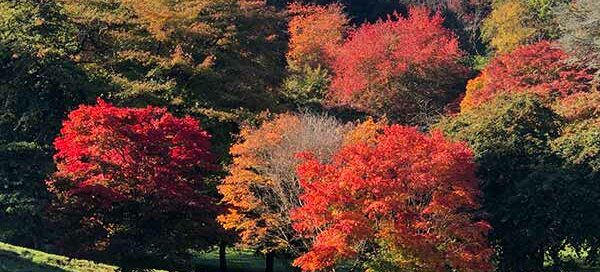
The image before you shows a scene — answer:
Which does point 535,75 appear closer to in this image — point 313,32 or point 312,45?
point 312,45

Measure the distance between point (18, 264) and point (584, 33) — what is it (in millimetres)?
31633

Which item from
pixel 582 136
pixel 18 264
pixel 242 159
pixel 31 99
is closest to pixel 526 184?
pixel 582 136

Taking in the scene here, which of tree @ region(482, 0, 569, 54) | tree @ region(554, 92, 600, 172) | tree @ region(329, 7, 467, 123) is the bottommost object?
tree @ region(554, 92, 600, 172)

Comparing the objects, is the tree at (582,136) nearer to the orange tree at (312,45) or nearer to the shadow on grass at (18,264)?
the shadow on grass at (18,264)

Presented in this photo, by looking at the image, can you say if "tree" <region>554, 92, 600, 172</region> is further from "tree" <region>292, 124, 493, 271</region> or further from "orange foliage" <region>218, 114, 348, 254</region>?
"orange foliage" <region>218, 114, 348, 254</region>

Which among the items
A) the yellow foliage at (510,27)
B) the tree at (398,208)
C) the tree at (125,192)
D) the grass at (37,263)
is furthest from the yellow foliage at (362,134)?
the yellow foliage at (510,27)

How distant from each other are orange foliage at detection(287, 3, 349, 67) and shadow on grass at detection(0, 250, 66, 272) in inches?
1663

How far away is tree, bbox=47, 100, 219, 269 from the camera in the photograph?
23.5m

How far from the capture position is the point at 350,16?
79312 mm

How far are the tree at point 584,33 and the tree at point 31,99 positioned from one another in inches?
1009

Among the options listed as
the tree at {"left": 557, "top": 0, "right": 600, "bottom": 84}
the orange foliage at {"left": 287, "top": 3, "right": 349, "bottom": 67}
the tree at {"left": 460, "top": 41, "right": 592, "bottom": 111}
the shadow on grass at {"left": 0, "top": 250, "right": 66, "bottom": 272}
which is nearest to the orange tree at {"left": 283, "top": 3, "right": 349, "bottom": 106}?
the orange foliage at {"left": 287, "top": 3, "right": 349, "bottom": 67}

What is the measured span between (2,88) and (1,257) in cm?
1243

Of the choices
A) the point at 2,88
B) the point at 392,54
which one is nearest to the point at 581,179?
the point at 2,88

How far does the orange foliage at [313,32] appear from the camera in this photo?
6300cm
